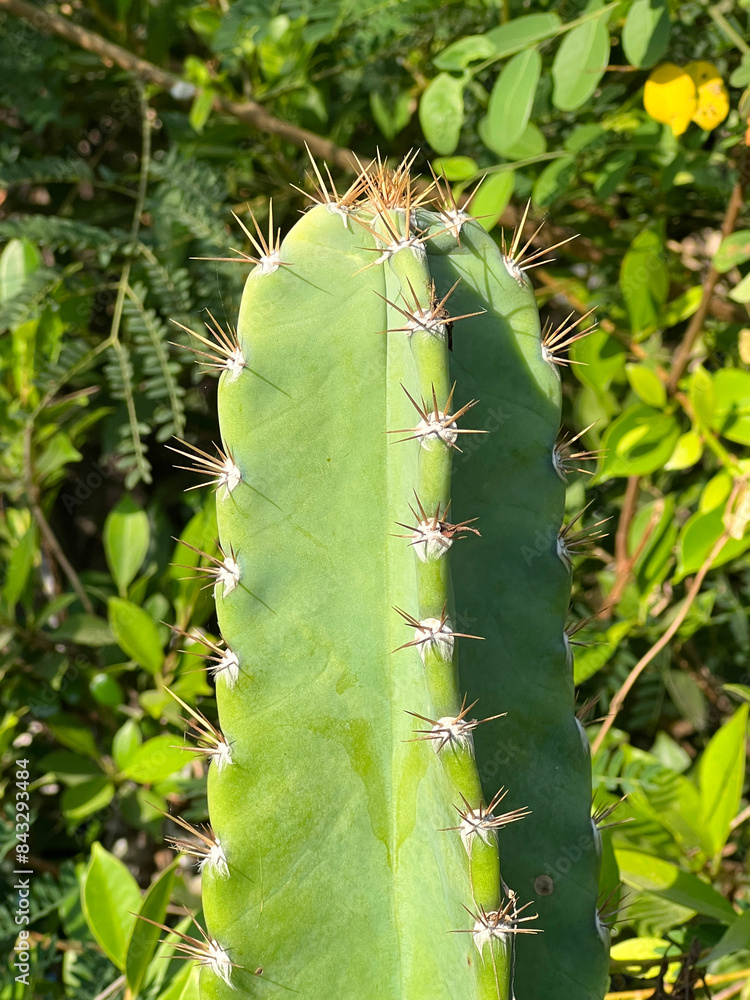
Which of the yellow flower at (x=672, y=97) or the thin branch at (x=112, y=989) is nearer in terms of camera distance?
the thin branch at (x=112, y=989)

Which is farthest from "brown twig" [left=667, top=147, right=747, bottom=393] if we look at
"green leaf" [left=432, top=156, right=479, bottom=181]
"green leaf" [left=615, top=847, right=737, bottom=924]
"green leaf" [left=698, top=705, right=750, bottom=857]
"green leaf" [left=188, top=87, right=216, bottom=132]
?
"green leaf" [left=188, top=87, right=216, bottom=132]

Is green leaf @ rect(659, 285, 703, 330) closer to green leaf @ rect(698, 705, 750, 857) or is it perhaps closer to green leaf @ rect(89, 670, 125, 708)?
green leaf @ rect(698, 705, 750, 857)

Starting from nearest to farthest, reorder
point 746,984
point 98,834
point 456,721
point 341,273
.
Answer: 1. point 456,721
2. point 341,273
3. point 746,984
4. point 98,834

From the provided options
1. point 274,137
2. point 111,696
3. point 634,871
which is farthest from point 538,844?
point 274,137

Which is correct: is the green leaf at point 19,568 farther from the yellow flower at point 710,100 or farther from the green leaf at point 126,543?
the yellow flower at point 710,100

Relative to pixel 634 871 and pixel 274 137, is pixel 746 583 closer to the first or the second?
pixel 634 871

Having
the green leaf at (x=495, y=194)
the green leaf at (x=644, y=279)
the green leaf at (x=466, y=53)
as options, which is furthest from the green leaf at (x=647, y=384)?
the green leaf at (x=466, y=53)

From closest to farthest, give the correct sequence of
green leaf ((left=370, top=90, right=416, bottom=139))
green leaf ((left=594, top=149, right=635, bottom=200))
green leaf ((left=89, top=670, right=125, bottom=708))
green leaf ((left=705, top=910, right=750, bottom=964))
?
green leaf ((left=705, top=910, right=750, bottom=964))
green leaf ((left=594, top=149, right=635, bottom=200))
green leaf ((left=89, top=670, right=125, bottom=708))
green leaf ((left=370, top=90, right=416, bottom=139))
